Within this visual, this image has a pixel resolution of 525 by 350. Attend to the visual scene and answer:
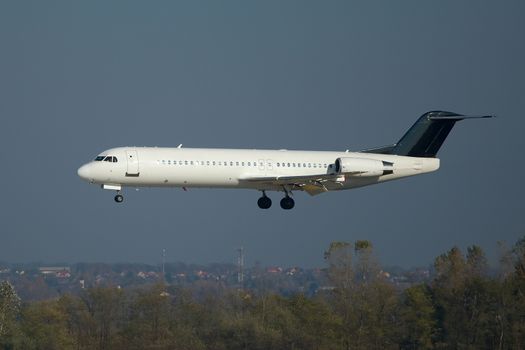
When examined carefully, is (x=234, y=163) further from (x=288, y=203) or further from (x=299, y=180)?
(x=288, y=203)

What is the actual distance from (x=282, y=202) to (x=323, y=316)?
20.4 meters

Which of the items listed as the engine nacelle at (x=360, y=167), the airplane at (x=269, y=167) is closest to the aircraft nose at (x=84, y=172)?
the airplane at (x=269, y=167)

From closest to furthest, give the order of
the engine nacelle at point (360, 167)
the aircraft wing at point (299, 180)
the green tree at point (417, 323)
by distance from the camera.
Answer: the aircraft wing at point (299, 180) < the engine nacelle at point (360, 167) < the green tree at point (417, 323)

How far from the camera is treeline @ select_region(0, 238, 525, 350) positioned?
80250mm

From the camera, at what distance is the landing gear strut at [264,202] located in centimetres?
6506

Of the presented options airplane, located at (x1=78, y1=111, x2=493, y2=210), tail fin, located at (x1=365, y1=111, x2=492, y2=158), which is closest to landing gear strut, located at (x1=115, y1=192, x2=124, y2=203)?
airplane, located at (x1=78, y1=111, x2=493, y2=210)

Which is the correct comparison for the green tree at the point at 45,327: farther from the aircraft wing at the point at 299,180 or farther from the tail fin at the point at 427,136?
the tail fin at the point at 427,136

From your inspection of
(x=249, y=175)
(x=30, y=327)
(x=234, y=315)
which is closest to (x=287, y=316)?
(x=234, y=315)

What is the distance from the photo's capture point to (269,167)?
62.0m

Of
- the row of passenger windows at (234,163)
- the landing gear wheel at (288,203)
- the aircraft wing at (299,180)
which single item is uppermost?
the row of passenger windows at (234,163)

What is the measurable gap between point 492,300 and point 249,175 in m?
28.1

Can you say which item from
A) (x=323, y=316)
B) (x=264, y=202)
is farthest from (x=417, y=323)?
(x=264, y=202)

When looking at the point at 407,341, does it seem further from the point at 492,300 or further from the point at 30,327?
the point at 30,327

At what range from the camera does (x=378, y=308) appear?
8350 cm
